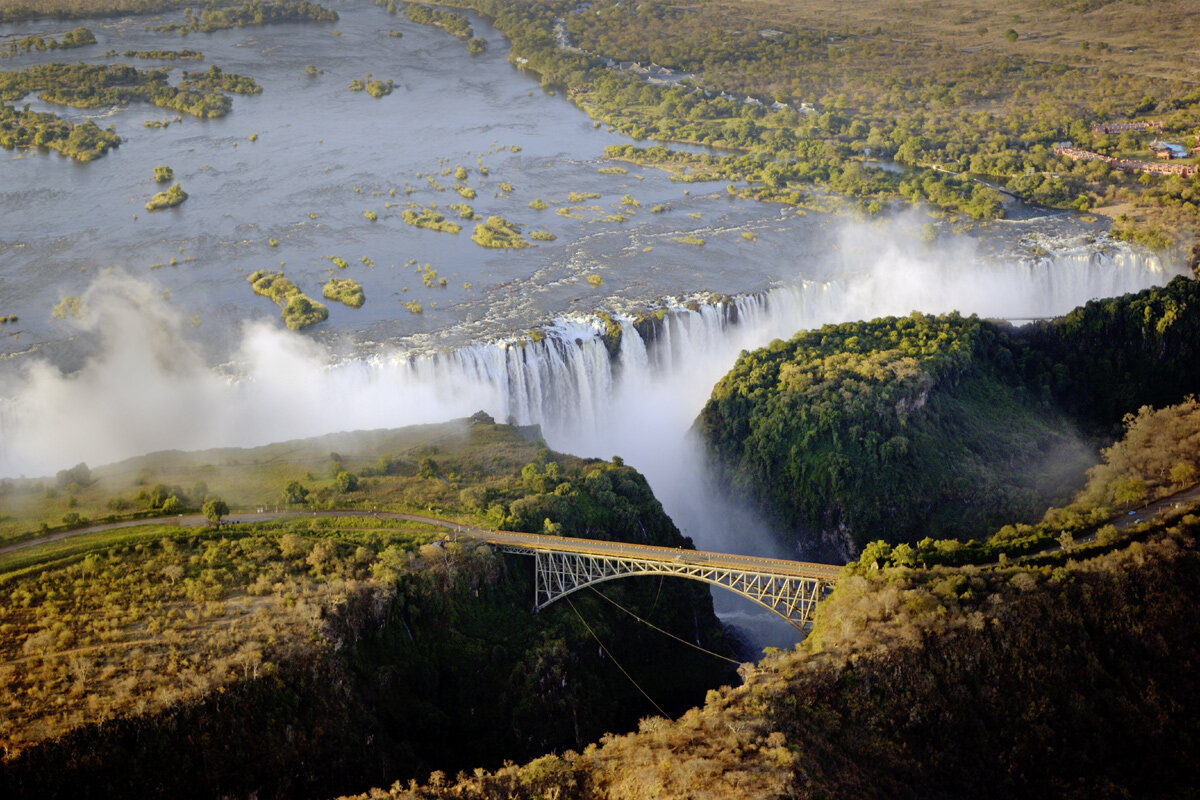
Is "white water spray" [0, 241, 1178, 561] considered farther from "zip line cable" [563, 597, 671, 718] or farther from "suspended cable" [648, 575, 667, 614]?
"zip line cable" [563, 597, 671, 718]

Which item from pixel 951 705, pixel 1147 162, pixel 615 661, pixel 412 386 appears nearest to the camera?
pixel 951 705

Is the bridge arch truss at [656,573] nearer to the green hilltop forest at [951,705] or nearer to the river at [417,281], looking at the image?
the green hilltop forest at [951,705]

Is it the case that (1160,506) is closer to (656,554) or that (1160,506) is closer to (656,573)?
(656,573)

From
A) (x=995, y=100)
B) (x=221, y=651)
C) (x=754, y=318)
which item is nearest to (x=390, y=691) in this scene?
(x=221, y=651)

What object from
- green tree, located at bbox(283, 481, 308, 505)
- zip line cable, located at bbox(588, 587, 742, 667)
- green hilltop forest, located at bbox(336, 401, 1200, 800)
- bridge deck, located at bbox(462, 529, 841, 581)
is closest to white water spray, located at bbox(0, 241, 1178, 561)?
zip line cable, located at bbox(588, 587, 742, 667)

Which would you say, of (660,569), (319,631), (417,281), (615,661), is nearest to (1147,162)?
(417,281)

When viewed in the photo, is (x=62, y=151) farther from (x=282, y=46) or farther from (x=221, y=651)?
(x=221, y=651)

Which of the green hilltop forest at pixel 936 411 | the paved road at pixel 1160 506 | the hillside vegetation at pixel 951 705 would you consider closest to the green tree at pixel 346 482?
the hillside vegetation at pixel 951 705
